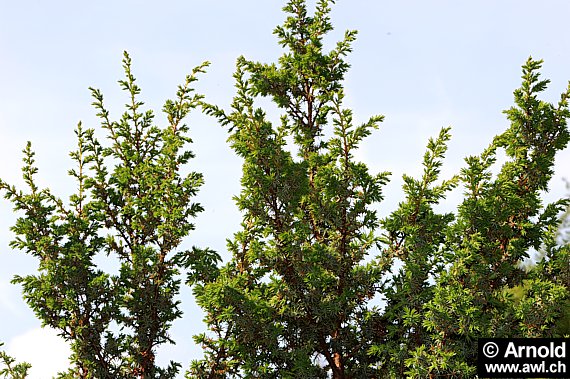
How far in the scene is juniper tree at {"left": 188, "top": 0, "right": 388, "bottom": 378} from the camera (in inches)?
559

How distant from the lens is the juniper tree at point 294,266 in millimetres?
14203

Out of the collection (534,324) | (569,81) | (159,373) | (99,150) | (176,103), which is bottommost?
(159,373)

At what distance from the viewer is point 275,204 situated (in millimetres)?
14492

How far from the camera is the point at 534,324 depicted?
46.5 feet

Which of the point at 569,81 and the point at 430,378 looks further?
the point at 569,81

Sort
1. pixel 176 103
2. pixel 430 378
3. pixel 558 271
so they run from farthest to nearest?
pixel 176 103, pixel 558 271, pixel 430 378

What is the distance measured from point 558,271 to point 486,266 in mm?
1516

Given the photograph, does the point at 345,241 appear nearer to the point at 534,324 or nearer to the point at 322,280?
the point at 322,280

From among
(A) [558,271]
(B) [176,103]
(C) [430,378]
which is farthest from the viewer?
(B) [176,103]

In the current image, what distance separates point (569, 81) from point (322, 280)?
5983 millimetres

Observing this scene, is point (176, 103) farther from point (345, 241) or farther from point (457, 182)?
point (457, 182)

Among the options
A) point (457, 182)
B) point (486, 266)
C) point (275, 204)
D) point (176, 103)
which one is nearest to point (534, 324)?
point (486, 266)

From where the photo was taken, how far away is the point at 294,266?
14320 millimetres

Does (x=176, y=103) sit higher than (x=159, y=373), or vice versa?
(x=176, y=103)
